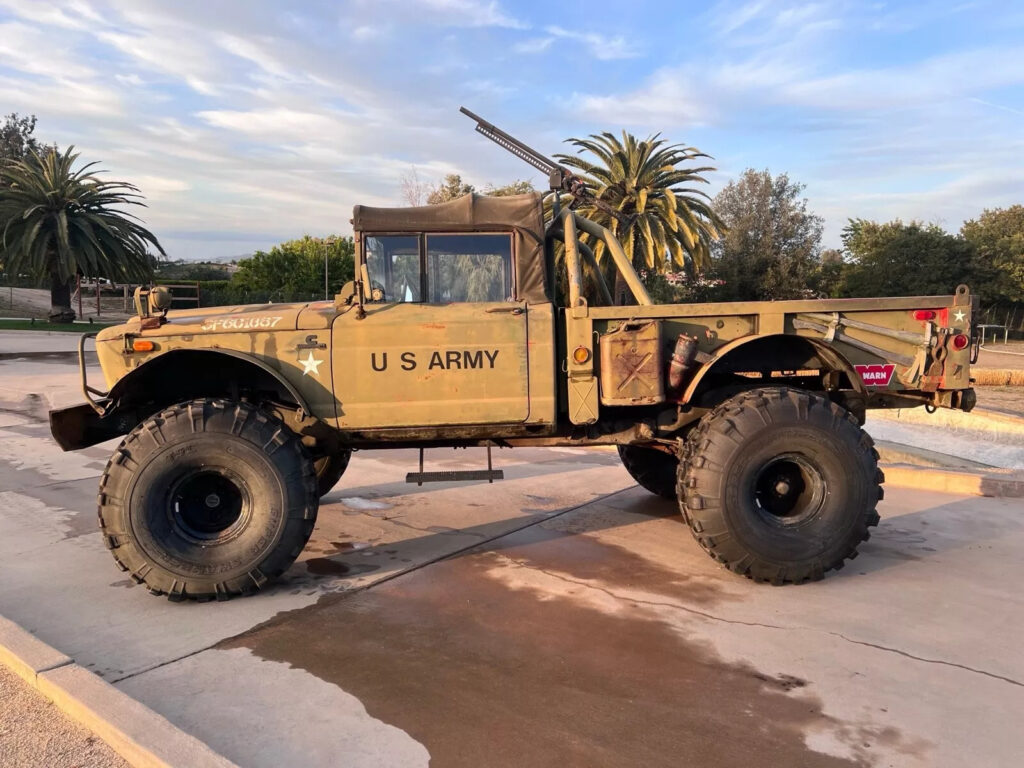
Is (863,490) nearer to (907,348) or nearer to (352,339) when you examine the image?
(907,348)

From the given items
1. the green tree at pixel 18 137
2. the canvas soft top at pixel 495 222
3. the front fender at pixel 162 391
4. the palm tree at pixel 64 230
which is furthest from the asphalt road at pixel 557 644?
the green tree at pixel 18 137

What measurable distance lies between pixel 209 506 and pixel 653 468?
3.49m

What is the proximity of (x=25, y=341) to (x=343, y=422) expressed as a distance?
22765 mm

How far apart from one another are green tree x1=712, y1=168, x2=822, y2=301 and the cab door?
3384 cm

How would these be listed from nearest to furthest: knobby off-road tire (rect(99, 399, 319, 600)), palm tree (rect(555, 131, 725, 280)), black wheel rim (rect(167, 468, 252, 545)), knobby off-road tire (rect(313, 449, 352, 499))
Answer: knobby off-road tire (rect(99, 399, 319, 600))
black wheel rim (rect(167, 468, 252, 545))
knobby off-road tire (rect(313, 449, 352, 499))
palm tree (rect(555, 131, 725, 280))

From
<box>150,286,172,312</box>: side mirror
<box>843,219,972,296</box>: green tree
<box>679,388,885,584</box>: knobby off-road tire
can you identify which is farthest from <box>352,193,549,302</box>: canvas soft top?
<box>843,219,972,296</box>: green tree

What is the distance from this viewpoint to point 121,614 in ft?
13.2

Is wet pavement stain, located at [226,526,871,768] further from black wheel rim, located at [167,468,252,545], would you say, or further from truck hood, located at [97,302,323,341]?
truck hood, located at [97,302,323,341]

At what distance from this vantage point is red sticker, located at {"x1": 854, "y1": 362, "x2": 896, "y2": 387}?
4602 millimetres

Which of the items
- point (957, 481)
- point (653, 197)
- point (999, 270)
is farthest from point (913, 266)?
point (957, 481)

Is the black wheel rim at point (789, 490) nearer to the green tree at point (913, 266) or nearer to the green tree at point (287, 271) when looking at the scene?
the green tree at point (287, 271)

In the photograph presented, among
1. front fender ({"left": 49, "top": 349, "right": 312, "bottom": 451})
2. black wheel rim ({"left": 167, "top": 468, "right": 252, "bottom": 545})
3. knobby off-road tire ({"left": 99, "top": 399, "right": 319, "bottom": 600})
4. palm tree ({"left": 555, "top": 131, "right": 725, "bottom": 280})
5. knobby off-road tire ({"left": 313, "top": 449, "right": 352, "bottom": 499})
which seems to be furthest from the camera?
palm tree ({"left": 555, "top": 131, "right": 725, "bottom": 280})

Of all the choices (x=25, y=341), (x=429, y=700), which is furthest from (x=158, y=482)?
(x=25, y=341)

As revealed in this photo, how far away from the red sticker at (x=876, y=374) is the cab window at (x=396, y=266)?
2.78m
